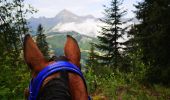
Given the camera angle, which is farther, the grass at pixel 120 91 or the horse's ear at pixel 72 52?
the grass at pixel 120 91

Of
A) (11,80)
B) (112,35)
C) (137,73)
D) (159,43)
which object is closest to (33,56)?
(11,80)

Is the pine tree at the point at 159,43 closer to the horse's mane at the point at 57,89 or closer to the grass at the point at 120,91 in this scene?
the grass at the point at 120,91

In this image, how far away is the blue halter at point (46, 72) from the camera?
172 cm

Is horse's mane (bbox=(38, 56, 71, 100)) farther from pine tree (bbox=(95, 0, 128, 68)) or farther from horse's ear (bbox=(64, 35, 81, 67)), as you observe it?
pine tree (bbox=(95, 0, 128, 68))

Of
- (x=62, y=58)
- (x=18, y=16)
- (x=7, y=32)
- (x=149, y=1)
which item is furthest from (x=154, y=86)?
(x=18, y=16)

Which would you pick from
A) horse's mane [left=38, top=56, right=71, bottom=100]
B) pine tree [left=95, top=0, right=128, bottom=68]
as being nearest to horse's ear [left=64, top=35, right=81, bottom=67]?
horse's mane [left=38, top=56, right=71, bottom=100]

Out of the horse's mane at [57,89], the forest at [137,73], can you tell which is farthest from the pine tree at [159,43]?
the horse's mane at [57,89]

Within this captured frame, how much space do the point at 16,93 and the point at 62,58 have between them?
23.4ft

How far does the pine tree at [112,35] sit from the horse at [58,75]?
126 ft

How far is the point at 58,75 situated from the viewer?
1.69m

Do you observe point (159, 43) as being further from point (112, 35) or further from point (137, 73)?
point (112, 35)

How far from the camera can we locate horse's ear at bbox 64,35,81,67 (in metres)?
1.94

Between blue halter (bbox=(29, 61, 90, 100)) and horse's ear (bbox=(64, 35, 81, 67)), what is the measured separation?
12 centimetres

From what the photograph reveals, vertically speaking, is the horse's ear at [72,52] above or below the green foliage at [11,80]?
above
